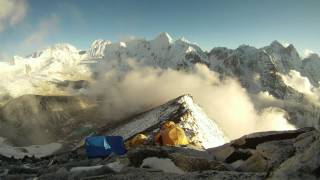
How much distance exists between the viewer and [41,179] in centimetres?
1567

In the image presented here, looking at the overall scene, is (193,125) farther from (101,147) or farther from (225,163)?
(225,163)

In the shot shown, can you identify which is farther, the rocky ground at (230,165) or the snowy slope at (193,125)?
the snowy slope at (193,125)

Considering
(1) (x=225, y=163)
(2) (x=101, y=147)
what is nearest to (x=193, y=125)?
(2) (x=101, y=147)

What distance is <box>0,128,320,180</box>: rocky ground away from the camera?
9.42 metres

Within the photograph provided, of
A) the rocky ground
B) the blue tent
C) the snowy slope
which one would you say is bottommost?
the rocky ground

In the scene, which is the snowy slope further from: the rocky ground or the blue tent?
the rocky ground

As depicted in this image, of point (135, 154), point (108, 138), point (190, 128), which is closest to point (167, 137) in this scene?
point (108, 138)

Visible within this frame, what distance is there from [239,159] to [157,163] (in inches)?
166

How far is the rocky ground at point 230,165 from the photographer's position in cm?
942

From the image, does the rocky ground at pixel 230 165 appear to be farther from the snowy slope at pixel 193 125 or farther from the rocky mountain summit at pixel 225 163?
the snowy slope at pixel 193 125

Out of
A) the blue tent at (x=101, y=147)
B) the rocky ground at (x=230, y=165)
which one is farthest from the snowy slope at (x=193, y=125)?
the rocky ground at (x=230, y=165)

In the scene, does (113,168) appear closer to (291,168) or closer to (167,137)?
(291,168)

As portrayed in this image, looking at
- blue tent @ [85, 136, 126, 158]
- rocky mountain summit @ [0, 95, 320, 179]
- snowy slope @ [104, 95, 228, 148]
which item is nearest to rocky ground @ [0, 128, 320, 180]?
rocky mountain summit @ [0, 95, 320, 179]

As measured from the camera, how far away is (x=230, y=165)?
1827cm
